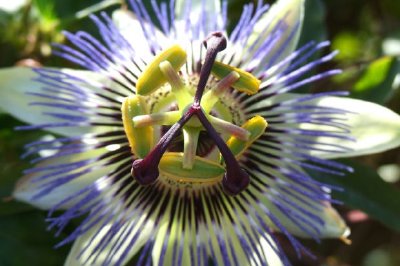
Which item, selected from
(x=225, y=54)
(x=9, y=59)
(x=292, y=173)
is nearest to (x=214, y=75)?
(x=225, y=54)

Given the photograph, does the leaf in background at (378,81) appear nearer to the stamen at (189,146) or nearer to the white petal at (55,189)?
the stamen at (189,146)

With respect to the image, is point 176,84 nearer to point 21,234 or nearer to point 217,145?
point 217,145

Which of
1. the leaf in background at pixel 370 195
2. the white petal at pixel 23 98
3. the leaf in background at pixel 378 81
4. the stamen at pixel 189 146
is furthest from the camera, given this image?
the leaf in background at pixel 378 81

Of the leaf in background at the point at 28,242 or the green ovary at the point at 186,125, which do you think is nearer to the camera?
the green ovary at the point at 186,125

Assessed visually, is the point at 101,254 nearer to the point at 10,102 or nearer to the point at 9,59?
the point at 10,102

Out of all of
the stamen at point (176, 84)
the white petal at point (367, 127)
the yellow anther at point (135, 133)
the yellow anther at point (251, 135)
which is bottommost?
the white petal at point (367, 127)

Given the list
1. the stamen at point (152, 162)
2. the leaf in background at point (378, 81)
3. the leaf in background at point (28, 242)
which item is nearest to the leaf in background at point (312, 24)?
the leaf in background at point (378, 81)

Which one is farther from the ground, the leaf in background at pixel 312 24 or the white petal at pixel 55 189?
the leaf in background at pixel 312 24
